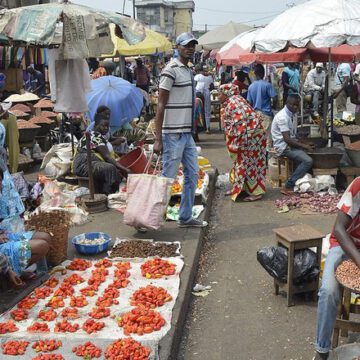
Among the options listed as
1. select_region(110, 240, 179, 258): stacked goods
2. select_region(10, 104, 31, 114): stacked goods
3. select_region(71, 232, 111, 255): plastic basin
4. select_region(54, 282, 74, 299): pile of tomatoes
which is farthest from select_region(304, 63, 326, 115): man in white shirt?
select_region(54, 282, 74, 299): pile of tomatoes

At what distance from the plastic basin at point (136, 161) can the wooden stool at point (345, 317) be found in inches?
183

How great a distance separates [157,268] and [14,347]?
1.69 m

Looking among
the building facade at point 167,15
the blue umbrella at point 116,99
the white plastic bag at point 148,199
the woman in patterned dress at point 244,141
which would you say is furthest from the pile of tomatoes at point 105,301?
the building facade at point 167,15

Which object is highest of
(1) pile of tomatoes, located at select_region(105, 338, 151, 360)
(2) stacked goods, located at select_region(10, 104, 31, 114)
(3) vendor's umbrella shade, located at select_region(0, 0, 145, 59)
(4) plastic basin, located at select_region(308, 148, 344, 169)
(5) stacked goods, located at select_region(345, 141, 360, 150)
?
(3) vendor's umbrella shade, located at select_region(0, 0, 145, 59)

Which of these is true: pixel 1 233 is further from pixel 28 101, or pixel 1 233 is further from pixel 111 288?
pixel 28 101

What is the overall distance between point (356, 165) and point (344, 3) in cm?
251

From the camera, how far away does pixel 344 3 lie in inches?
301

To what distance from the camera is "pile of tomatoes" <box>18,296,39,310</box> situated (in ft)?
13.5

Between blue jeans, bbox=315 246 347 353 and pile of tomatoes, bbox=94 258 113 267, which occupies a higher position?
blue jeans, bbox=315 246 347 353

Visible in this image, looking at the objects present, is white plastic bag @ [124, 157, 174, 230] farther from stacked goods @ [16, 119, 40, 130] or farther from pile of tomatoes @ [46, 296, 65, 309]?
stacked goods @ [16, 119, 40, 130]

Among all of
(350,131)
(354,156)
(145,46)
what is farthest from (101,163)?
(145,46)

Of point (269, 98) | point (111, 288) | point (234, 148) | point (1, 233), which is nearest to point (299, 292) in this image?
point (111, 288)

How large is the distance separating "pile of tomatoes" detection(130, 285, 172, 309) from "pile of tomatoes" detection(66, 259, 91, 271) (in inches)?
33.0

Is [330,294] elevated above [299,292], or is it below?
above
